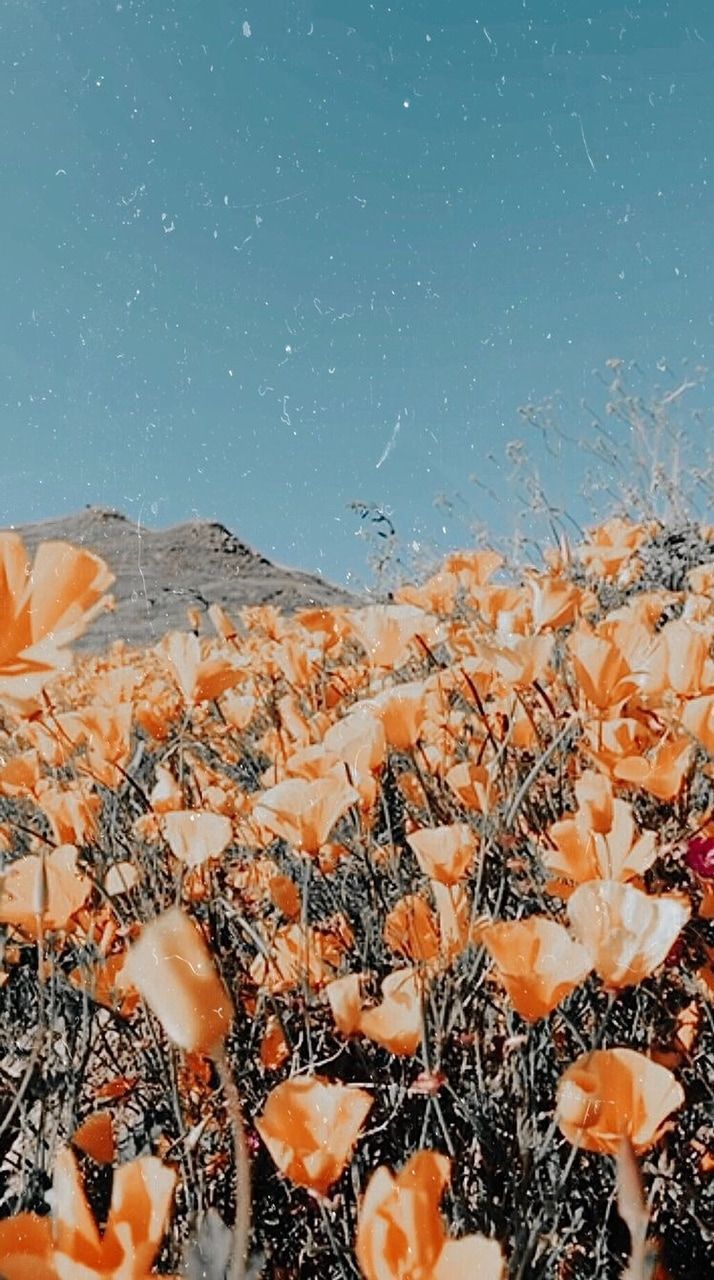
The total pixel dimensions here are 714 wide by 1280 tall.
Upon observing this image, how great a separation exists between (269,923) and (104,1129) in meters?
0.51

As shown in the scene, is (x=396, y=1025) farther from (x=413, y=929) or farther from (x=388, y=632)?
(x=388, y=632)

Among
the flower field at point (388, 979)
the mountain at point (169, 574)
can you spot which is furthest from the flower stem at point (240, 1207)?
the mountain at point (169, 574)

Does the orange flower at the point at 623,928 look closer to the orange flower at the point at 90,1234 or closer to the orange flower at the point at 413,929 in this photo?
the orange flower at the point at 413,929

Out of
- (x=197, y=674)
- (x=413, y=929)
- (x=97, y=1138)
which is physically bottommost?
(x=97, y=1138)

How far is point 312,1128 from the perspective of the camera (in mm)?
721

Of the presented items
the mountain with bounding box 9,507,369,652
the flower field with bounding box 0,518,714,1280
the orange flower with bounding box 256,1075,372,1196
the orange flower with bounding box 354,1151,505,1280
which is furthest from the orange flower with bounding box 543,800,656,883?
the mountain with bounding box 9,507,369,652

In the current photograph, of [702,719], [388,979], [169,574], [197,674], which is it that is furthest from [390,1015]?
[169,574]

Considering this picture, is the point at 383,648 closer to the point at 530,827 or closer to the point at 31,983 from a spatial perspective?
the point at 530,827

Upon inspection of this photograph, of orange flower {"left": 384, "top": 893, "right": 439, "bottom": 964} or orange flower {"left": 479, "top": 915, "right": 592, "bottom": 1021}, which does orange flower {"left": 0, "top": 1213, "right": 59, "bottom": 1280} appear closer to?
orange flower {"left": 479, "top": 915, "right": 592, "bottom": 1021}

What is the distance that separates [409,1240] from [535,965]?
297 mm

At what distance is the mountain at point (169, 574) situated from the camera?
14414 millimetres

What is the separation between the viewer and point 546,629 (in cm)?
141

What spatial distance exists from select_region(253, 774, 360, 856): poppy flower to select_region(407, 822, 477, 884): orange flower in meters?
0.10

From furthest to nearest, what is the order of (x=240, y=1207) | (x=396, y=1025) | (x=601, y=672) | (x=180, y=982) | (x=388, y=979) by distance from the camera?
(x=601, y=672) < (x=388, y=979) < (x=396, y=1025) < (x=180, y=982) < (x=240, y=1207)
